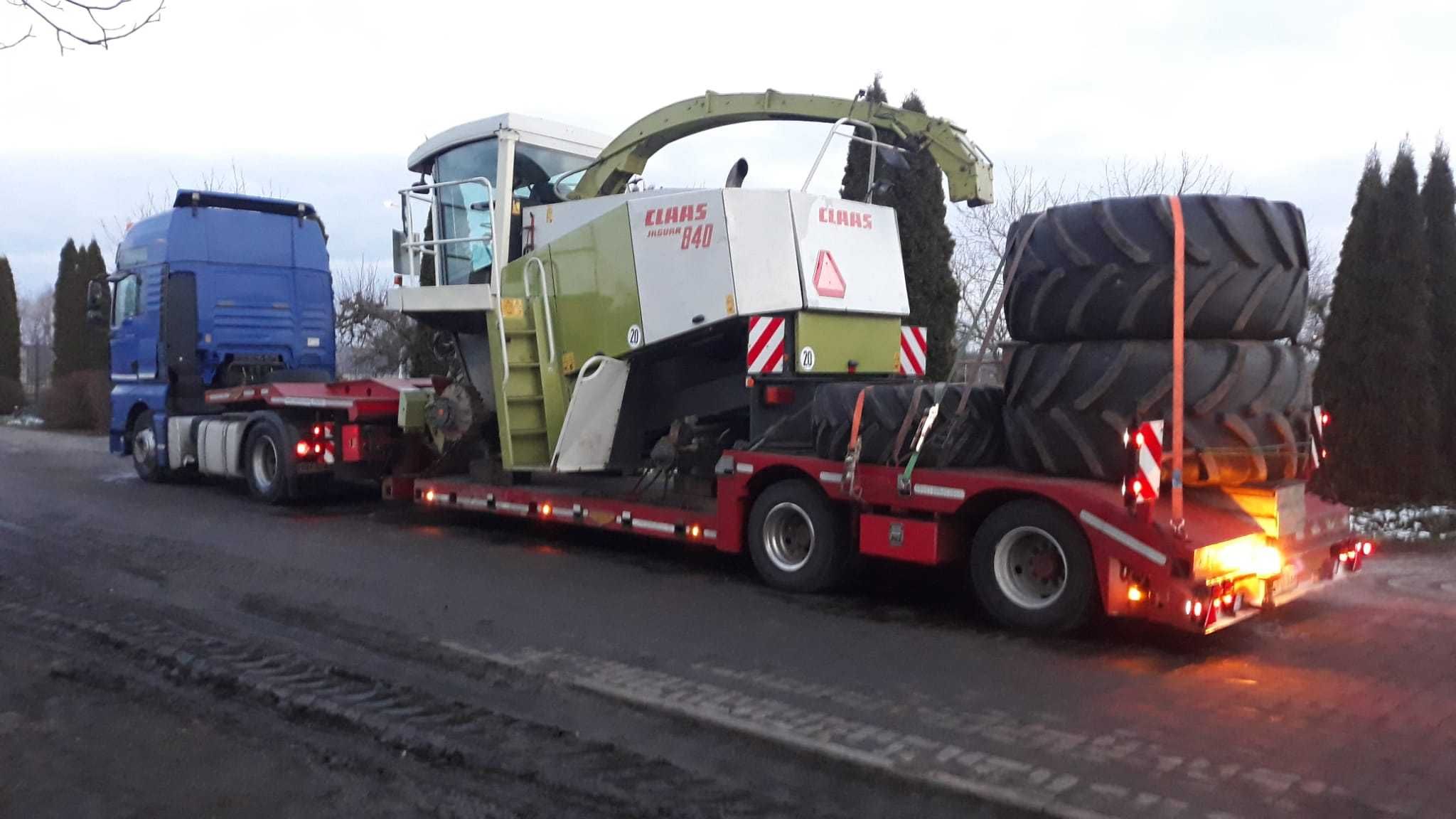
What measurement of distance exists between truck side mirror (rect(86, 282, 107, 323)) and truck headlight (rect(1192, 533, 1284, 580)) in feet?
47.2

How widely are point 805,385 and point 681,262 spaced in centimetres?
136

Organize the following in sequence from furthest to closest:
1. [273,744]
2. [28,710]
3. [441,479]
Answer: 1. [441,479]
2. [28,710]
3. [273,744]

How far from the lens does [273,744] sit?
16.2 feet

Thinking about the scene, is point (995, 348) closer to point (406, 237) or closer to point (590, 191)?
point (590, 191)

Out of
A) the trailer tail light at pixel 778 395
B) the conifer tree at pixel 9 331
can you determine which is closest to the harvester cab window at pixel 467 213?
the trailer tail light at pixel 778 395

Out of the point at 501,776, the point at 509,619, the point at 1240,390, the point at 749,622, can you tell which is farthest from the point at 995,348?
the point at 501,776

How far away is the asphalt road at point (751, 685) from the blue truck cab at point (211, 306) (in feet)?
16.3

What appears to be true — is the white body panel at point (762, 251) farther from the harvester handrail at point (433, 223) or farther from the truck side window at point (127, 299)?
the truck side window at point (127, 299)

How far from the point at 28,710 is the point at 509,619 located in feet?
8.61

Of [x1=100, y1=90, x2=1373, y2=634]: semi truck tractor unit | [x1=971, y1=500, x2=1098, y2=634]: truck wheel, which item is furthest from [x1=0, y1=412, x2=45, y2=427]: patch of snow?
[x1=971, y1=500, x2=1098, y2=634]: truck wheel

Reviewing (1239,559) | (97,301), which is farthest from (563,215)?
(97,301)

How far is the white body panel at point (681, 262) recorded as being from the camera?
8.73m

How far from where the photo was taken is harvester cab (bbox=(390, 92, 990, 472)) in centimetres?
879

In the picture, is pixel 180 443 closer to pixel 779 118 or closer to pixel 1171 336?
pixel 779 118
